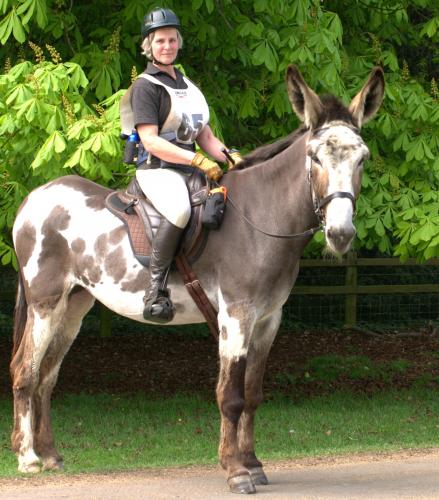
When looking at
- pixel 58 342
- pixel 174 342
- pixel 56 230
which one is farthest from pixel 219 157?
pixel 174 342

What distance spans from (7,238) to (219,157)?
8.92ft

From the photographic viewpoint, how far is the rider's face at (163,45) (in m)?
7.55

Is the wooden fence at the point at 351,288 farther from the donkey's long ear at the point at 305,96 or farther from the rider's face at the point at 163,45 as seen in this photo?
the donkey's long ear at the point at 305,96

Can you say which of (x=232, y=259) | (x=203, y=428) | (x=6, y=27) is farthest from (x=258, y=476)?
(x=6, y=27)

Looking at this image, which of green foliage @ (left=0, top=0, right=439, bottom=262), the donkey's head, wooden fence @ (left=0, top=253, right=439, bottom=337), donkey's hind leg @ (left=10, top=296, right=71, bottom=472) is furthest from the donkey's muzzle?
wooden fence @ (left=0, top=253, right=439, bottom=337)

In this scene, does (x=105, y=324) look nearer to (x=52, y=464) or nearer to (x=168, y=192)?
(x=52, y=464)

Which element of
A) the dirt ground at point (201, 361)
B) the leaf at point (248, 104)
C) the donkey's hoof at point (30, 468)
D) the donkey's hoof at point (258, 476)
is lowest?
the dirt ground at point (201, 361)

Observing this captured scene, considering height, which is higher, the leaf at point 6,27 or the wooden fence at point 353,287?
the leaf at point 6,27

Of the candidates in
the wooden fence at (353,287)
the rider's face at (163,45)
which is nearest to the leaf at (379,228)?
the rider's face at (163,45)

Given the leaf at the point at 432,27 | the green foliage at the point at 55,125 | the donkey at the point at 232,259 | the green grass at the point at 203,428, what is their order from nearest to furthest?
the donkey at the point at 232,259 < the green foliage at the point at 55,125 < the green grass at the point at 203,428 < the leaf at the point at 432,27

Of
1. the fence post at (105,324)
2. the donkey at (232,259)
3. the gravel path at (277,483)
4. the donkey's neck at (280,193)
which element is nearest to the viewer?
the donkey at (232,259)

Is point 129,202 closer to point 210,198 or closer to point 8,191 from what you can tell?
point 210,198

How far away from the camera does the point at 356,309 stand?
1828 cm

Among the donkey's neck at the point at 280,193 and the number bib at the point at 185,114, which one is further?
the number bib at the point at 185,114
